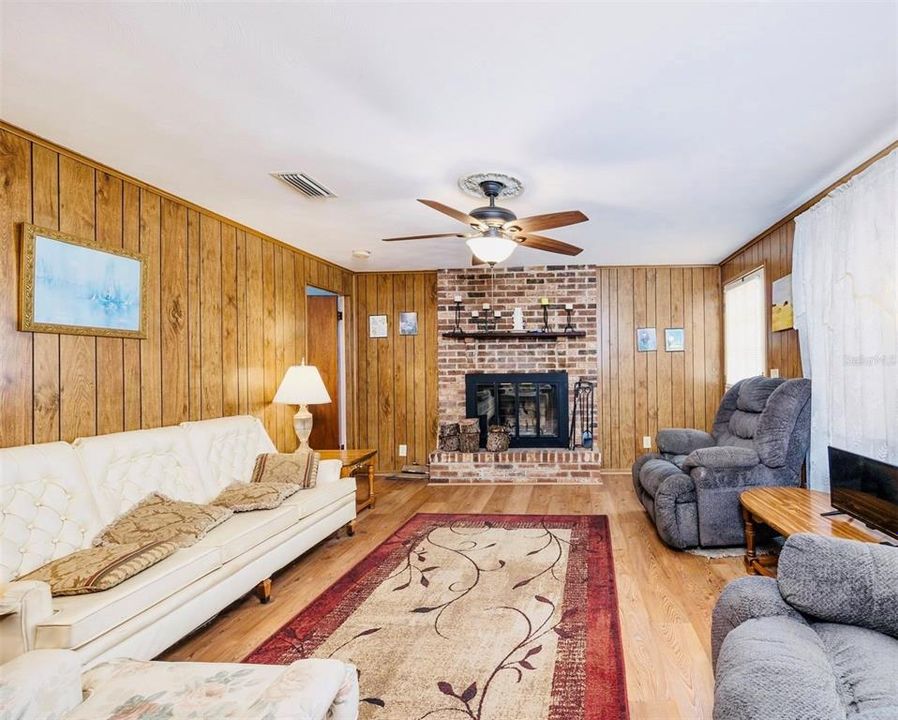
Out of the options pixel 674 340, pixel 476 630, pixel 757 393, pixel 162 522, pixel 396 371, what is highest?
pixel 674 340

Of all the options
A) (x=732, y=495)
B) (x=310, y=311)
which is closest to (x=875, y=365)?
(x=732, y=495)

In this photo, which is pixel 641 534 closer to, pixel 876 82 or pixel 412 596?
pixel 412 596

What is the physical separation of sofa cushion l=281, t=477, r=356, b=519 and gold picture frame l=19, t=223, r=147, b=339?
4.34 ft

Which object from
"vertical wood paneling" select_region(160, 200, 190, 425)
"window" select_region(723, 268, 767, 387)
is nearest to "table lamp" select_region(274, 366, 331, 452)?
"vertical wood paneling" select_region(160, 200, 190, 425)

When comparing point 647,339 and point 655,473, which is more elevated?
point 647,339

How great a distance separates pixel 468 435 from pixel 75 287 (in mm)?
3829

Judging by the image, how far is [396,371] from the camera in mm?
6156

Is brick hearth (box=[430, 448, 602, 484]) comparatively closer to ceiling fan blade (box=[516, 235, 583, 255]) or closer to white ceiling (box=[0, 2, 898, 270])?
ceiling fan blade (box=[516, 235, 583, 255])

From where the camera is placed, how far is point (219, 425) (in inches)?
137

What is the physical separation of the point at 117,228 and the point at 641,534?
3838 mm

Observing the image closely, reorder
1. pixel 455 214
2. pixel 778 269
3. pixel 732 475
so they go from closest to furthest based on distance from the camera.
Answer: pixel 455 214
pixel 732 475
pixel 778 269

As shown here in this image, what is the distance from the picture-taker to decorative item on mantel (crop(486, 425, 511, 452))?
565cm

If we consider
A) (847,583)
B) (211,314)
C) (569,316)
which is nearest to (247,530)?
A: (211,314)

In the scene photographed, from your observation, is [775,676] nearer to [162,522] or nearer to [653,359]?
[162,522]
